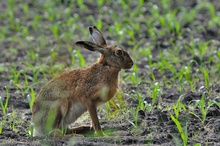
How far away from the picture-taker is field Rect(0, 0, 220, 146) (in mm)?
7219

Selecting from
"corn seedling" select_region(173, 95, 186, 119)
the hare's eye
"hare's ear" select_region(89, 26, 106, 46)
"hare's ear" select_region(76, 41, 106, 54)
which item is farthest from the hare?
"corn seedling" select_region(173, 95, 186, 119)

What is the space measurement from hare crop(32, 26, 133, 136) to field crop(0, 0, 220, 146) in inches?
8.3

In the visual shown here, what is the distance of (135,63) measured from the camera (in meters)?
10.5

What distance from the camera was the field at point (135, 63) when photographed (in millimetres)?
7219

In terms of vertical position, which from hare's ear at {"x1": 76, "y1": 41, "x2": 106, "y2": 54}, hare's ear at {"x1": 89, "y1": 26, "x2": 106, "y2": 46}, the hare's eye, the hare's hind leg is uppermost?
hare's ear at {"x1": 89, "y1": 26, "x2": 106, "y2": 46}

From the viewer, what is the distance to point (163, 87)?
30.5ft

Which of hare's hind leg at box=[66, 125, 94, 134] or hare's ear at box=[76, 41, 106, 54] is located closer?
hare's ear at box=[76, 41, 106, 54]

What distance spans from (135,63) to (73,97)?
3.27m

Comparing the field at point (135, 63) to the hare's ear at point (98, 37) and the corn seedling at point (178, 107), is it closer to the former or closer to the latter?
the corn seedling at point (178, 107)

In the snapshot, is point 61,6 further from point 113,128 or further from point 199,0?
point 113,128

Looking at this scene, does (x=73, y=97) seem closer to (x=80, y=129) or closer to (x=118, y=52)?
(x=80, y=129)

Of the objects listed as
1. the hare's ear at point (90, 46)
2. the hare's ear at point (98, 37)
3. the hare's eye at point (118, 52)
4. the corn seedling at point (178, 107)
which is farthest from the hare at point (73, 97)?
the corn seedling at point (178, 107)

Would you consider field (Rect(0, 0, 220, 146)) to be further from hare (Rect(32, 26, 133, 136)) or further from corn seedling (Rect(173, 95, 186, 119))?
hare (Rect(32, 26, 133, 136))

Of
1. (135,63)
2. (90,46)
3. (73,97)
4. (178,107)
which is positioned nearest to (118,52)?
(90,46)
